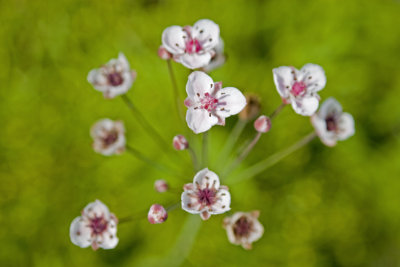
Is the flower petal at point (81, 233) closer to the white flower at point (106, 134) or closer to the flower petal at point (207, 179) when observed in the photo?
the white flower at point (106, 134)

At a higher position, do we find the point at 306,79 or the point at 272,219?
the point at 306,79

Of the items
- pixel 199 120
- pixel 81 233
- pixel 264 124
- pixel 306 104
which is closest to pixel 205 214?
pixel 199 120

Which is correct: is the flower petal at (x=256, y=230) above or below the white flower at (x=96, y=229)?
below

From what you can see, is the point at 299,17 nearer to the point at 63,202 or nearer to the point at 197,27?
the point at 197,27


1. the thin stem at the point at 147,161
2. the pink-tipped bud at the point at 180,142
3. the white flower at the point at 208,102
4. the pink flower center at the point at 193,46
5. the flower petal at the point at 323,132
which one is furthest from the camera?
the thin stem at the point at 147,161

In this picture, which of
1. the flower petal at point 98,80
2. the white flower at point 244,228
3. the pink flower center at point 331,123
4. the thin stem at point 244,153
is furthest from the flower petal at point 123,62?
the pink flower center at point 331,123

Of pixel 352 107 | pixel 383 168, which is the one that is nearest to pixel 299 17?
pixel 352 107

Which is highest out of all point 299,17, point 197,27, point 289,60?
point 299,17

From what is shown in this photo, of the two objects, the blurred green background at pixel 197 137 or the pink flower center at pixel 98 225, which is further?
the blurred green background at pixel 197 137

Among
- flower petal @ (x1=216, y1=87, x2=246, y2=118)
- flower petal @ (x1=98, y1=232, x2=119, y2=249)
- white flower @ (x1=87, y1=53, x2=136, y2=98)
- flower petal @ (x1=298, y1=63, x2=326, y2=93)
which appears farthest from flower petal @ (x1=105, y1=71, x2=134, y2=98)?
flower petal @ (x1=298, y1=63, x2=326, y2=93)
